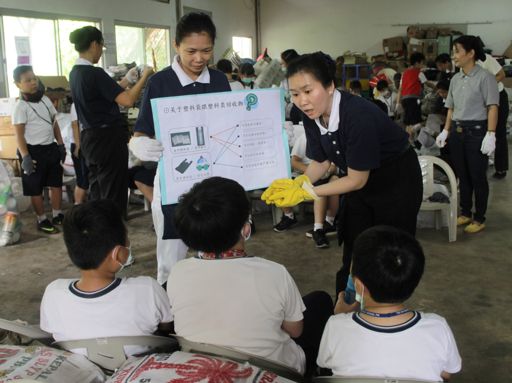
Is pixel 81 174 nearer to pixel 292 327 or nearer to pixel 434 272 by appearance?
pixel 434 272

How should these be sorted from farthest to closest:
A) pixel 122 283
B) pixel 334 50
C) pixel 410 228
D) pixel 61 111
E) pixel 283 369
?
pixel 334 50 < pixel 61 111 < pixel 410 228 < pixel 122 283 < pixel 283 369

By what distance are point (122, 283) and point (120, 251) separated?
121 millimetres

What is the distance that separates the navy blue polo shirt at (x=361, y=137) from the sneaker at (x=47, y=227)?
2.69 m

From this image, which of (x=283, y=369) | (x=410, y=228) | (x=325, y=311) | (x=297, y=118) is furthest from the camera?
(x=297, y=118)

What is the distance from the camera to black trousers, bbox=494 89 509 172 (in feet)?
13.4

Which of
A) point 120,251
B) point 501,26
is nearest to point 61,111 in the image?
point 120,251

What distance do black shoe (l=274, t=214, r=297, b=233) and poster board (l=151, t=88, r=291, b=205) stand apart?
180 cm

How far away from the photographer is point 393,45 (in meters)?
11.3

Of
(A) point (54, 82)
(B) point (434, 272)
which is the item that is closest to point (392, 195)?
(B) point (434, 272)

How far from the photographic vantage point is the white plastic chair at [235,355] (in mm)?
1187

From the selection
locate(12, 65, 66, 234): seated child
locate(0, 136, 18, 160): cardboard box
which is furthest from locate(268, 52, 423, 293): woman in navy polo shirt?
locate(0, 136, 18, 160): cardboard box

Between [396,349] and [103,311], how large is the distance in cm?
75

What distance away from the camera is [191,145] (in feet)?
6.21

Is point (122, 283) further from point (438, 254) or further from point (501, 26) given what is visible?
point (501, 26)
